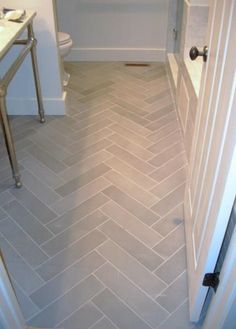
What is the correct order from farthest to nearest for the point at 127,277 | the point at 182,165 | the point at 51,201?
the point at 182,165 < the point at 51,201 < the point at 127,277

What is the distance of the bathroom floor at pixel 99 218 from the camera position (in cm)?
145

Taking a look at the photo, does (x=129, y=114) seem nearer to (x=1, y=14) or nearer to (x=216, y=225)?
(x=1, y=14)

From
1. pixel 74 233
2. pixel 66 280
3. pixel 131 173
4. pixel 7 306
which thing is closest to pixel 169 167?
pixel 131 173

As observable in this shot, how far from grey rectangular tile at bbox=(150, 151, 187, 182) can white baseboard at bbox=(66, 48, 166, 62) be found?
191 cm

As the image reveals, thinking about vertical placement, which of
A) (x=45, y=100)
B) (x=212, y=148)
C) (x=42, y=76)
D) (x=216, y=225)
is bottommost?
(x=45, y=100)

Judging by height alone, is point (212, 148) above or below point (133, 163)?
above

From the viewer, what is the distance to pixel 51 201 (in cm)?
199

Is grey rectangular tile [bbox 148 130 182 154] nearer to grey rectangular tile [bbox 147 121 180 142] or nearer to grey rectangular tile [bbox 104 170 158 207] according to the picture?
grey rectangular tile [bbox 147 121 180 142]

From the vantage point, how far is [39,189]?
2.08m

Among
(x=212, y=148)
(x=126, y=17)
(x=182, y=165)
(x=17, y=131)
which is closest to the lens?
(x=212, y=148)

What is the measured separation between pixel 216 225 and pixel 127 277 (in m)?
0.69

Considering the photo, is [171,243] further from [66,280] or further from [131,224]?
[66,280]

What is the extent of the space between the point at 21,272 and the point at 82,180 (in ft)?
2.44

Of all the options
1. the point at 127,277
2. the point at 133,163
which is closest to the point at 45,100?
the point at 133,163
